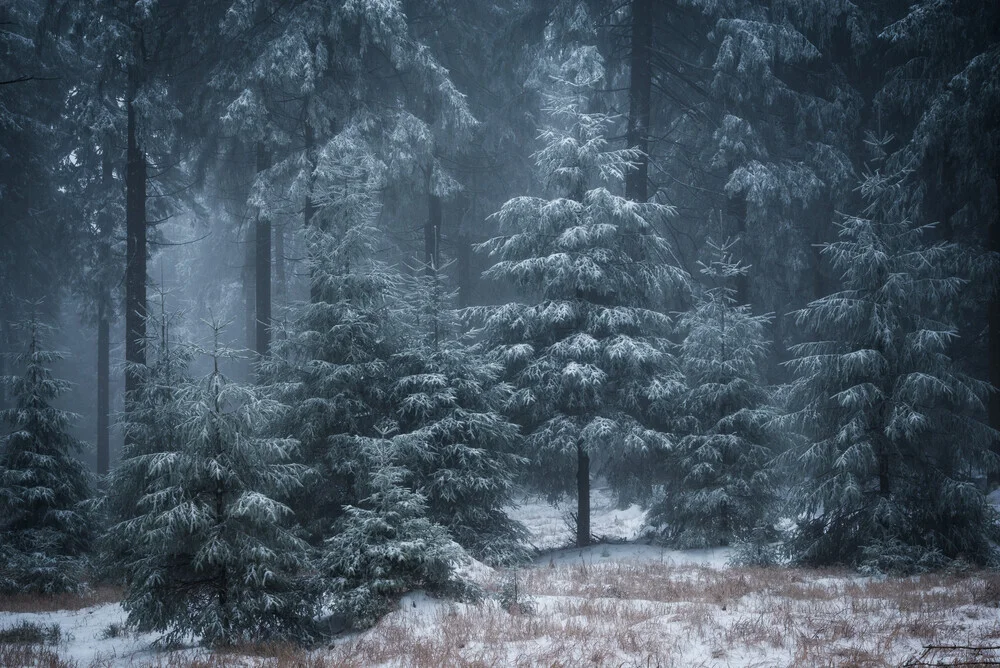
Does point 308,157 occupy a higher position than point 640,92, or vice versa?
point 640,92

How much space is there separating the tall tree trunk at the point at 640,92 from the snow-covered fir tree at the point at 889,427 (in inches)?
263

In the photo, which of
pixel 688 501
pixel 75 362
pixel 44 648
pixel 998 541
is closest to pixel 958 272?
pixel 998 541

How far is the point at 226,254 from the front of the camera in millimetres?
37406

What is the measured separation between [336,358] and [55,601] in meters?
6.60

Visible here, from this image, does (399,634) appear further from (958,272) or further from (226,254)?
(226,254)

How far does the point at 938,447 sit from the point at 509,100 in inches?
647

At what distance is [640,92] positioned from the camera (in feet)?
65.1

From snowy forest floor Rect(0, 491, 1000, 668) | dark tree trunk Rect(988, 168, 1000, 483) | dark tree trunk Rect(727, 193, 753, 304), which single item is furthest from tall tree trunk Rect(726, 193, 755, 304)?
snowy forest floor Rect(0, 491, 1000, 668)

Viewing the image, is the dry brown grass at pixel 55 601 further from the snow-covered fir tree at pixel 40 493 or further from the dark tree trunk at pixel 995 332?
Result: the dark tree trunk at pixel 995 332

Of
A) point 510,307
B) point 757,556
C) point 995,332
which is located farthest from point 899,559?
point 510,307

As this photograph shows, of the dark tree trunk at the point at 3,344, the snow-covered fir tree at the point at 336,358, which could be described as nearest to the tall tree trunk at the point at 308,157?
the snow-covered fir tree at the point at 336,358

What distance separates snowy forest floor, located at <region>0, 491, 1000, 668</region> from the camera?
7.56 metres

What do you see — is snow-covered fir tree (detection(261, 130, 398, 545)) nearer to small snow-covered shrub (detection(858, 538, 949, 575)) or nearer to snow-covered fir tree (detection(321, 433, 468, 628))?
snow-covered fir tree (detection(321, 433, 468, 628))

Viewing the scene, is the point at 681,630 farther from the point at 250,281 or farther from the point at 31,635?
the point at 250,281
